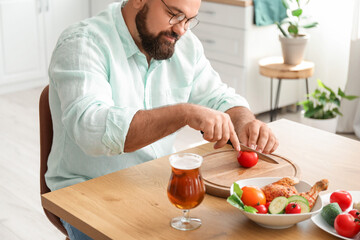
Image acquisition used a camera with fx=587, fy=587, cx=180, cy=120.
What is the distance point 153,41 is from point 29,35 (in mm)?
3212

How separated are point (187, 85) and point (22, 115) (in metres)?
2.53

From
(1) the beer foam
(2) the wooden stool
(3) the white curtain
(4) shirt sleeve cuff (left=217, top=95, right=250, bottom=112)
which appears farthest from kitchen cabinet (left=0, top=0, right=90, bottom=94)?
(1) the beer foam

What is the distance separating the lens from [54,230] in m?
2.72

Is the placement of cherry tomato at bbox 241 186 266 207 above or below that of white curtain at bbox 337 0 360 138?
above

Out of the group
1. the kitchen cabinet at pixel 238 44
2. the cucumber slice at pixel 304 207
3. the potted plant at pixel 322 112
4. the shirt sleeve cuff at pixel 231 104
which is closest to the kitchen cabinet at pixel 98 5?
the kitchen cabinet at pixel 238 44

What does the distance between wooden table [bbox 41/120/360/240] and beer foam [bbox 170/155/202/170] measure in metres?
0.15

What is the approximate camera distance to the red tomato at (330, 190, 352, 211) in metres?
1.36

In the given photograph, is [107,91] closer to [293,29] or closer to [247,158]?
[247,158]

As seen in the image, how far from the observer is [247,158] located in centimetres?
156

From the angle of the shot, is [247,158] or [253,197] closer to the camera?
[253,197]

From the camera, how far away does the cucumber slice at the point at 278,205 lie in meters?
1.28

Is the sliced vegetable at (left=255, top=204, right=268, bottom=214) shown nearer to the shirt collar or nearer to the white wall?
the shirt collar

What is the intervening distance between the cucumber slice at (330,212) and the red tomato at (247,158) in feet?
0.99

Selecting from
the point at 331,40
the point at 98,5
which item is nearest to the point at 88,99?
the point at 331,40
